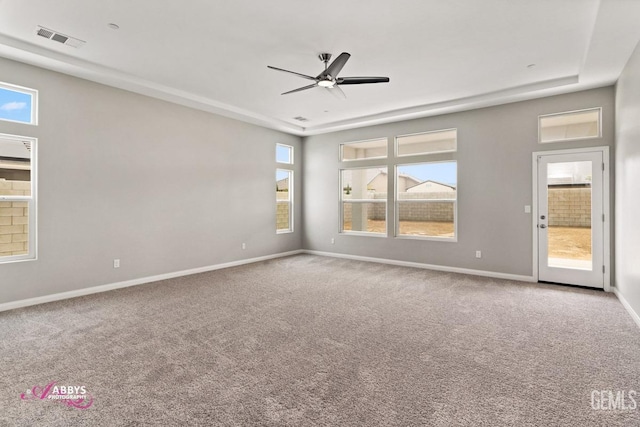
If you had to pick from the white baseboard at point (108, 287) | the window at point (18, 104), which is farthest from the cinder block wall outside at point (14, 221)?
the window at point (18, 104)

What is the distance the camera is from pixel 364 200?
727 cm

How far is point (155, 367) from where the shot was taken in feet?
8.02

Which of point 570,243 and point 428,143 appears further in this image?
point 428,143

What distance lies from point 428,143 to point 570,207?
2563mm

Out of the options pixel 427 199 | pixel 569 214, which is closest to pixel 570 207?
pixel 569 214

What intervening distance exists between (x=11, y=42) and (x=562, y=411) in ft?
19.5

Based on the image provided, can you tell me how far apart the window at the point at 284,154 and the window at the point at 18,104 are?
437 cm

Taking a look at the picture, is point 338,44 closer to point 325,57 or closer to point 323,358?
point 325,57

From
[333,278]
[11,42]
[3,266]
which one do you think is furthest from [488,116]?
[3,266]

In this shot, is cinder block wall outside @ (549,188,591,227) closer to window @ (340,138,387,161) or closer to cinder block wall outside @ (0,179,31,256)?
window @ (340,138,387,161)

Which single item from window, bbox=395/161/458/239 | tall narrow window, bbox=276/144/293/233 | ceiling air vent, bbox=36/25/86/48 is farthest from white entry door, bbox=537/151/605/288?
ceiling air vent, bbox=36/25/86/48

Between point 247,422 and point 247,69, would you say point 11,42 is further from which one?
point 247,422

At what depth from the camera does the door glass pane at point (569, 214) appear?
186 inches

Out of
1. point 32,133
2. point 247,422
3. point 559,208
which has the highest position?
point 32,133
